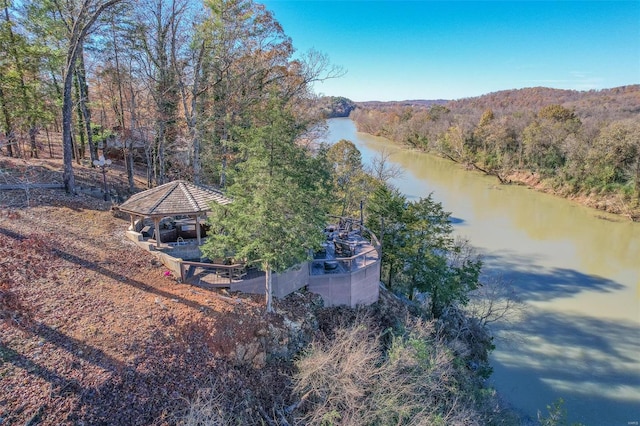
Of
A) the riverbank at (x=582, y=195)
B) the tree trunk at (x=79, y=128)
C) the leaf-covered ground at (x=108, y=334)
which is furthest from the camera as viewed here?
the riverbank at (x=582, y=195)

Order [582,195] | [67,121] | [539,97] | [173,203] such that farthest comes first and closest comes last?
1. [539,97]
2. [582,195]
3. [67,121]
4. [173,203]

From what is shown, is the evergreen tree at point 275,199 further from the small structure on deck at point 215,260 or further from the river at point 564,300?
the river at point 564,300

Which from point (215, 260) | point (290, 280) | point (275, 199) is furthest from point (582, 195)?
point (275, 199)

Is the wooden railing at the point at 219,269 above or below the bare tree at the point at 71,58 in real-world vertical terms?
below

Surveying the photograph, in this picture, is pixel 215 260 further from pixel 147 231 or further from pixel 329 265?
pixel 329 265

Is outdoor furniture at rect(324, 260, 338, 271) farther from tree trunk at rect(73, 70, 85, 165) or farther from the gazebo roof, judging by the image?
tree trunk at rect(73, 70, 85, 165)

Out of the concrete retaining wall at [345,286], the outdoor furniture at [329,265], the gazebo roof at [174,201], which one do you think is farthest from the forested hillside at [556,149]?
the gazebo roof at [174,201]

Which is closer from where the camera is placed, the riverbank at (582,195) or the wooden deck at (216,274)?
the wooden deck at (216,274)
